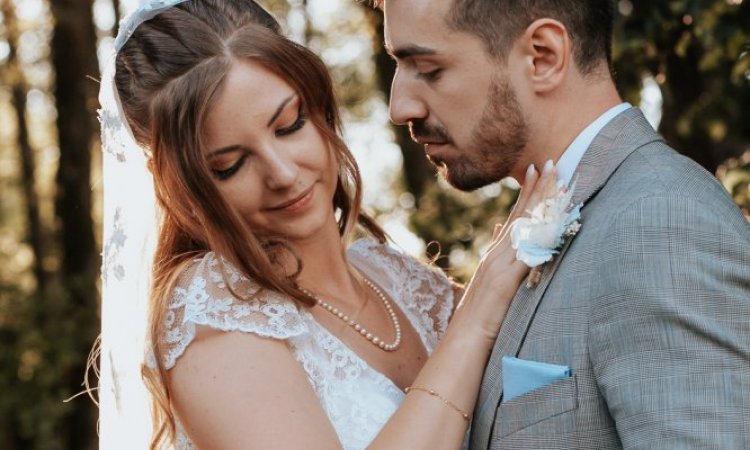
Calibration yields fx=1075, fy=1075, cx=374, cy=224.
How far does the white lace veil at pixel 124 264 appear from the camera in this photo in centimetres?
330

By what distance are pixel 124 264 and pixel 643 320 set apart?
1.74 meters

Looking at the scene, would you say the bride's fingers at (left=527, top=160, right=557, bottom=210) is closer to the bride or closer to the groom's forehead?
the bride

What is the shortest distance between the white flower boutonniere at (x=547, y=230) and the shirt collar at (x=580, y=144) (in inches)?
3.8

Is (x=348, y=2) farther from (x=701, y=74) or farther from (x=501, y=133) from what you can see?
(x=501, y=133)

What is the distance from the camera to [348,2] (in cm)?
1512

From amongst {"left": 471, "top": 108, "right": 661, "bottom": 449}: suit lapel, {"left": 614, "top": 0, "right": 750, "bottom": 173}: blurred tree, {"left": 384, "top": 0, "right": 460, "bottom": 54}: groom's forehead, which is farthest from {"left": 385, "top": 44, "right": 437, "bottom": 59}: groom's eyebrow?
{"left": 614, "top": 0, "right": 750, "bottom": 173}: blurred tree

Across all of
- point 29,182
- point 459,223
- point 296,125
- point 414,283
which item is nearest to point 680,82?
point 459,223

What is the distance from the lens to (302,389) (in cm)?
300

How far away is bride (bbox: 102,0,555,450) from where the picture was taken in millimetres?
2887

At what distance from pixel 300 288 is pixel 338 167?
1.39ft

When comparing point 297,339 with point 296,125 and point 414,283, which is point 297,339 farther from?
point 414,283

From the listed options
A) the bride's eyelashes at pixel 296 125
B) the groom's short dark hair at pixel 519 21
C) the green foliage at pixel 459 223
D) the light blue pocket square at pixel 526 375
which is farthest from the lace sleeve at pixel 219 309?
the green foliage at pixel 459 223

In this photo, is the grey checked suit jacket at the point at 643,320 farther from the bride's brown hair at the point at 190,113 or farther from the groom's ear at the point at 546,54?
the bride's brown hair at the point at 190,113

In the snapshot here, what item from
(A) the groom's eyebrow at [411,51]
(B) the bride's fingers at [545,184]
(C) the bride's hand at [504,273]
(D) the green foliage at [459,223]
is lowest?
(D) the green foliage at [459,223]
